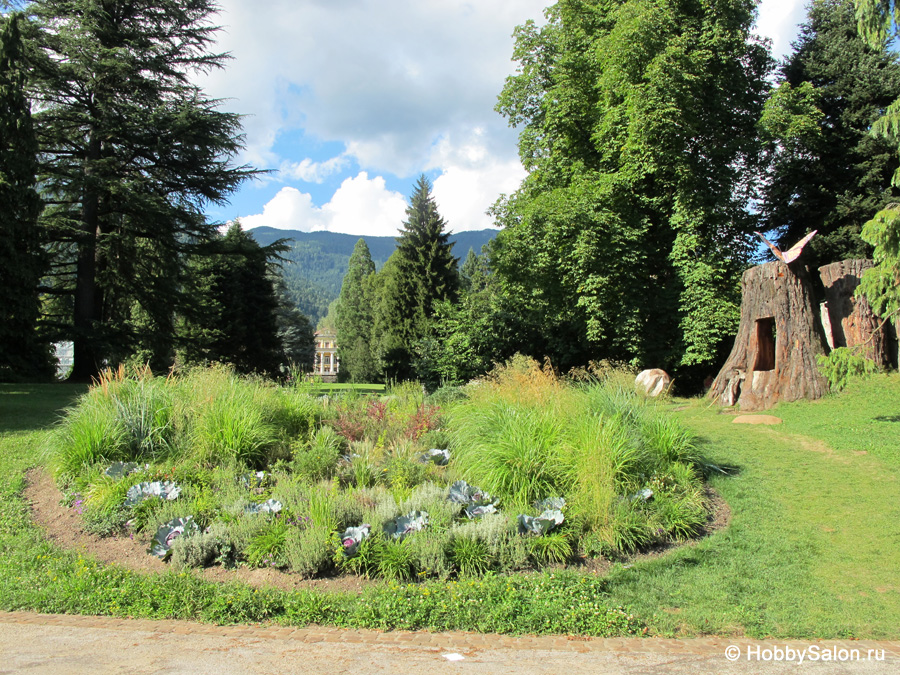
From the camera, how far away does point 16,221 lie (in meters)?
14.4

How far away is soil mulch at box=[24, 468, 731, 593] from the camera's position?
461cm

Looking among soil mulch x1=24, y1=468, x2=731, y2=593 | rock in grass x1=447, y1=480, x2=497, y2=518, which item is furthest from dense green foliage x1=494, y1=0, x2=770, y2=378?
rock in grass x1=447, y1=480, x2=497, y2=518

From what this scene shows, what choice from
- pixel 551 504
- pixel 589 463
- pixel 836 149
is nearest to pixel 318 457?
pixel 551 504

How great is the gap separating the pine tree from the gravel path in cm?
2663

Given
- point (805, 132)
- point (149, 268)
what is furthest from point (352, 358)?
point (805, 132)

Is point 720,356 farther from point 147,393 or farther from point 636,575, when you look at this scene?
point 147,393

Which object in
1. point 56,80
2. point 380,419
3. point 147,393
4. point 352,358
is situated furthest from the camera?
point 352,358

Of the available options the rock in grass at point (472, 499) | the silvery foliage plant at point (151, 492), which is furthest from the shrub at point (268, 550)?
the rock in grass at point (472, 499)

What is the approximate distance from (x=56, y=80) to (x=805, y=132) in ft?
73.9

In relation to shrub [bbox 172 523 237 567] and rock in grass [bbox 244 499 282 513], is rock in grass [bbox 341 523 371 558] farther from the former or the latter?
shrub [bbox 172 523 237 567]

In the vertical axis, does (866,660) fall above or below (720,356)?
below

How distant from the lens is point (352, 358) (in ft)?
161

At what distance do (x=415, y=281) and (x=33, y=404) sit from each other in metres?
21.2

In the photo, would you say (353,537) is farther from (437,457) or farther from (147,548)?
(437,457)
